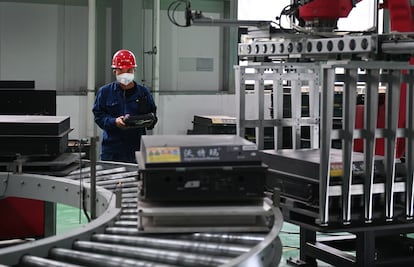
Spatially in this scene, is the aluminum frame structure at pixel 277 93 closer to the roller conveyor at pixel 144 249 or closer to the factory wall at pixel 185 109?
the roller conveyor at pixel 144 249

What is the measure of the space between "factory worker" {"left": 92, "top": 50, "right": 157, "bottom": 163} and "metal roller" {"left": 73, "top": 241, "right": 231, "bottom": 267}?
9.13 ft

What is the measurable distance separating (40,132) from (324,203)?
150 centimetres

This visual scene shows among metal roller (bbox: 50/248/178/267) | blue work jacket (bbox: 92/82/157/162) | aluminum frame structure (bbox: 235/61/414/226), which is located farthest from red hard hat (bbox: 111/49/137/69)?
metal roller (bbox: 50/248/178/267)

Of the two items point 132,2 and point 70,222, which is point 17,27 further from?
point 70,222

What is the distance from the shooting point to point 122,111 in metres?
5.03

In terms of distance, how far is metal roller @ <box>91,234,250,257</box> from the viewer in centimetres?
188

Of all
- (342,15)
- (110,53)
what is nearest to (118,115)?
(342,15)

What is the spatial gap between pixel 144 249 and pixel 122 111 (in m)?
3.22

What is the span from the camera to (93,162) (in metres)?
2.35

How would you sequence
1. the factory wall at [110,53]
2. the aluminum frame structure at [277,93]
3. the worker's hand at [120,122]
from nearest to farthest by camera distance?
the aluminum frame structure at [277,93], the worker's hand at [120,122], the factory wall at [110,53]

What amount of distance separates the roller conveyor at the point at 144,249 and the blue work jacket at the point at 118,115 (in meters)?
2.69

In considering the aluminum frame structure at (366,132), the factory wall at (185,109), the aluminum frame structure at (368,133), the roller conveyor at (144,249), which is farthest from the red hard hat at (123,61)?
the factory wall at (185,109)

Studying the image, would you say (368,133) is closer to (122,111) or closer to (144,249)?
(144,249)

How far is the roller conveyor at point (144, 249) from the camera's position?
1801mm
